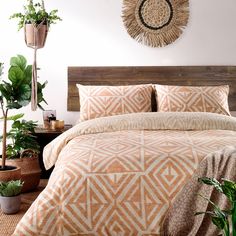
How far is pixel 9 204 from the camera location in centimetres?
336

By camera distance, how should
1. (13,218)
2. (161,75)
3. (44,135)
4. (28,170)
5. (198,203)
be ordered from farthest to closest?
(161,75) → (44,135) → (28,170) → (13,218) → (198,203)

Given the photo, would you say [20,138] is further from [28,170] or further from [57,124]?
[57,124]

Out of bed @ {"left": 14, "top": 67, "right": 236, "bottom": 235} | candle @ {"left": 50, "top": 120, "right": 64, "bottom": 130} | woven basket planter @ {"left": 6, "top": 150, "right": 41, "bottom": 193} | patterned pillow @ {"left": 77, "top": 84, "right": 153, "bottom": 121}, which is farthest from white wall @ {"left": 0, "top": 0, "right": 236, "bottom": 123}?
bed @ {"left": 14, "top": 67, "right": 236, "bottom": 235}

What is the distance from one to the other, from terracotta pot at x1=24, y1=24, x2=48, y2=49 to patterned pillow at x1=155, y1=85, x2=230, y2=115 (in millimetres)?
1162

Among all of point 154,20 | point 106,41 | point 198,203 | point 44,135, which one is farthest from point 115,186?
Result: point 154,20

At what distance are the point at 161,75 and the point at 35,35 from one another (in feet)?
4.31

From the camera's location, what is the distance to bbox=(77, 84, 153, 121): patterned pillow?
395 cm

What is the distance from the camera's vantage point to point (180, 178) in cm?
237

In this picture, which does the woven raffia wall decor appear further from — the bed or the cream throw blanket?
the cream throw blanket

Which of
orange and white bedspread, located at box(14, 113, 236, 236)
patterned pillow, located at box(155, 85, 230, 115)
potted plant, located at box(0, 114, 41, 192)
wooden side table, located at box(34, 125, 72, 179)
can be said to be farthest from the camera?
wooden side table, located at box(34, 125, 72, 179)

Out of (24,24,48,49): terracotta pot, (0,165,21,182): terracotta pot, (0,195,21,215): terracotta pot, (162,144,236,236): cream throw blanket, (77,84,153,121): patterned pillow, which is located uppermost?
(24,24,48,49): terracotta pot

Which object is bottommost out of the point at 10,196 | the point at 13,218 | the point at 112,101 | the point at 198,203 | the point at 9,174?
the point at 13,218

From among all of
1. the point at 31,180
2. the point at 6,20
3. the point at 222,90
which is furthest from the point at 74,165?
the point at 6,20

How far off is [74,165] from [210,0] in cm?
274
